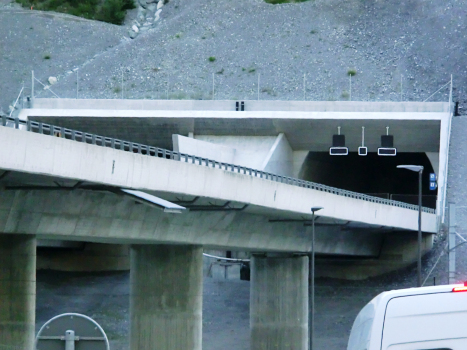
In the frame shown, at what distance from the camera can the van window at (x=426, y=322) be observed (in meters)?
9.18

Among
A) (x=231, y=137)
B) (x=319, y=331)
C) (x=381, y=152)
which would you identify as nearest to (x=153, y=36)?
(x=231, y=137)

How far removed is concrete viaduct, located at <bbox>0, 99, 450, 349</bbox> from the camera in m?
24.0

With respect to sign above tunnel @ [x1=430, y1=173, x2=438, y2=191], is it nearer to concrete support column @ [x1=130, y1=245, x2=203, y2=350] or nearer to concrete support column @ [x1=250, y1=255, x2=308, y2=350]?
concrete support column @ [x1=250, y1=255, x2=308, y2=350]

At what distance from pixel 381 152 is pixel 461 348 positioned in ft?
166

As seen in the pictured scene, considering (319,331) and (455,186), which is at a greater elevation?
(455,186)

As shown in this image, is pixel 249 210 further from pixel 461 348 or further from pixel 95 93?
pixel 95 93

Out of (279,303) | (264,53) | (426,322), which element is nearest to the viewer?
(426,322)

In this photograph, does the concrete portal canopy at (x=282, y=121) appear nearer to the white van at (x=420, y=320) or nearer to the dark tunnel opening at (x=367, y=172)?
→ the dark tunnel opening at (x=367, y=172)

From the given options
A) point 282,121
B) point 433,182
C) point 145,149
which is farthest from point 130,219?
point 433,182

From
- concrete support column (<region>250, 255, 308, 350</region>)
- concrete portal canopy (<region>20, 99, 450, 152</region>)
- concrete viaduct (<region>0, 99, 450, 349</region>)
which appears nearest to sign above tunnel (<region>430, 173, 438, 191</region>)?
concrete portal canopy (<region>20, 99, 450, 152</region>)

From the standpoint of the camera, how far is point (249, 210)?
1391 inches

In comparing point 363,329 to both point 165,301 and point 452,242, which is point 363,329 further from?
point 452,242

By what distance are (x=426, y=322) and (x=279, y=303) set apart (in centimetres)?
3533

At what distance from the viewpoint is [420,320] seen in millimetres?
9375
